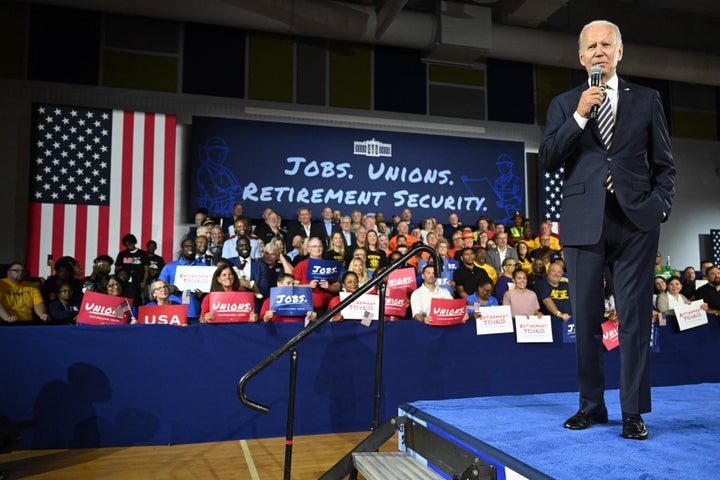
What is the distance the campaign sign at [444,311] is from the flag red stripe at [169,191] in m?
6.00

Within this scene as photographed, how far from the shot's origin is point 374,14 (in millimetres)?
9992

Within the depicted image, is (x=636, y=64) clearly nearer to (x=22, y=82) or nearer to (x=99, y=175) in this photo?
(x=99, y=175)

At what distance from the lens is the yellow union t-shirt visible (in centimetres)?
555

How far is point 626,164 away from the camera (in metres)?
2.09

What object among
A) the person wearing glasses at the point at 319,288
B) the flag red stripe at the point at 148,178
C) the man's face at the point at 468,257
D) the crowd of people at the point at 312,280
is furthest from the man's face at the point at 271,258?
the flag red stripe at the point at 148,178

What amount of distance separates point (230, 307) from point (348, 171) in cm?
605

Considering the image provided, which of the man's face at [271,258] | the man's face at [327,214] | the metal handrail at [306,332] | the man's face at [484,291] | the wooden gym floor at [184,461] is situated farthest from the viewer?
the man's face at [327,214]

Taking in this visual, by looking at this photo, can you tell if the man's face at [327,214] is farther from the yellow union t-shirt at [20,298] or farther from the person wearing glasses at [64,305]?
the yellow union t-shirt at [20,298]

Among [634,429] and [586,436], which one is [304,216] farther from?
[634,429]

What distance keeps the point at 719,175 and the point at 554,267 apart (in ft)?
32.3

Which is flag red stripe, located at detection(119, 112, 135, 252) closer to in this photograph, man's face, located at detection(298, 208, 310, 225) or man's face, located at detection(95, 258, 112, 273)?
man's face, located at detection(95, 258, 112, 273)

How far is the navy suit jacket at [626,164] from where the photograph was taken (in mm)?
2055

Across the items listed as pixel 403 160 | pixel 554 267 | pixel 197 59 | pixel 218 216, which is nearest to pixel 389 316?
pixel 554 267

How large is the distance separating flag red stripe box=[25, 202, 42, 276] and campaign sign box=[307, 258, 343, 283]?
5719mm
